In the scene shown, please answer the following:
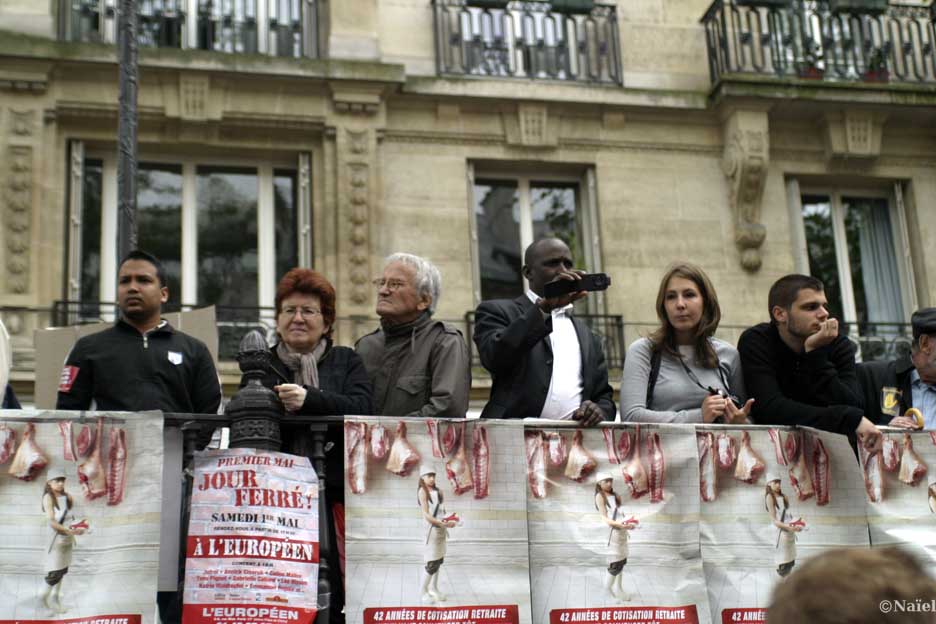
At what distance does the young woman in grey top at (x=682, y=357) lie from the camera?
580 cm

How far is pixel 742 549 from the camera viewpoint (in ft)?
17.4

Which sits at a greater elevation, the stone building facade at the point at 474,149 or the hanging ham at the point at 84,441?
the stone building facade at the point at 474,149

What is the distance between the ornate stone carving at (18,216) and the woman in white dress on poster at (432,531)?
9441mm

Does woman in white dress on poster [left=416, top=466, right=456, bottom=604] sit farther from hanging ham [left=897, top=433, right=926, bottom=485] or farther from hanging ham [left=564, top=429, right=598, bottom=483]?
hanging ham [left=897, top=433, right=926, bottom=485]

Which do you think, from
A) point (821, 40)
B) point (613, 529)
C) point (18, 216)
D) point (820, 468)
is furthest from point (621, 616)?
point (821, 40)

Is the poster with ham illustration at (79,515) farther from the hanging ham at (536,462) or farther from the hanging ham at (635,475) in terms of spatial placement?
the hanging ham at (635,475)

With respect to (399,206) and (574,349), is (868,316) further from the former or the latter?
(574,349)

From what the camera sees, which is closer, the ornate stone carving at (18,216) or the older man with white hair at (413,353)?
the older man with white hair at (413,353)

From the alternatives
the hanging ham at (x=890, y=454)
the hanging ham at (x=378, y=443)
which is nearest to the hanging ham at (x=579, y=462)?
the hanging ham at (x=378, y=443)

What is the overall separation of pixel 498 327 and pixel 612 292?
9.18 m

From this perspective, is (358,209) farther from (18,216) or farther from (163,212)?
(18,216)

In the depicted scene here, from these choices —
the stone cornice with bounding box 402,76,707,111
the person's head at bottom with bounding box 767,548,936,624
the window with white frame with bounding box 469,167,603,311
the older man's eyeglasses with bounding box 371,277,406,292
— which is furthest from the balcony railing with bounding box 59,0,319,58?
the person's head at bottom with bounding box 767,548,936,624

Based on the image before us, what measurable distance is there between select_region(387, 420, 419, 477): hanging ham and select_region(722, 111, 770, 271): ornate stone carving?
1074cm

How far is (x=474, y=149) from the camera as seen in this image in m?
14.9
